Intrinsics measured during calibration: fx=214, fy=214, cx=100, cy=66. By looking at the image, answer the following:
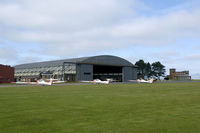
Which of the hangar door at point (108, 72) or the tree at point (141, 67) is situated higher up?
the tree at point (141, 67)

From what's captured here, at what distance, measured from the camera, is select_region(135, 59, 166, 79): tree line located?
492 ft

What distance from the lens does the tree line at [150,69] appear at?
150000 millimetres

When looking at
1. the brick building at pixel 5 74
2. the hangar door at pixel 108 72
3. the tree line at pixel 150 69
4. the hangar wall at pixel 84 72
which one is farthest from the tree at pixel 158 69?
the brick building at pixel 5 74

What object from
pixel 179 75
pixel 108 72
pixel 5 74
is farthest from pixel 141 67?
pixel 5 74

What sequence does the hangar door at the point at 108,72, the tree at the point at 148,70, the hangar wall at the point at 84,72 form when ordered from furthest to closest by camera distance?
the tree at the point at 148,70 → the hangar door at the point at 108,72 → the hangar wall at the point at 84,72

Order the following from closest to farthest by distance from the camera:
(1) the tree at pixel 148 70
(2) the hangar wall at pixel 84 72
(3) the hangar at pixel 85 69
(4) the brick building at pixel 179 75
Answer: (2) the hangar wall at pixel 84 72 → (3) the hangar at pixel 85 69 → (1) the tree at pixel 148 70 → (4) the brick building at pixel 179 75

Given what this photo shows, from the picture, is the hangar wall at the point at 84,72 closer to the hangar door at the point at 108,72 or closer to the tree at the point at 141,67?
the hangar door at the point at 108,72

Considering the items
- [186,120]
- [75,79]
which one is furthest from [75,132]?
[75,79]

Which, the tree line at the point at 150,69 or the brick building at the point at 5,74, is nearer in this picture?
the brick building at the point at 5,74

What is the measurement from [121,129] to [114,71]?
8623 cm

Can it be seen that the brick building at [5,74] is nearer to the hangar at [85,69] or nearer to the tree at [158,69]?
the hangar at [85,69]

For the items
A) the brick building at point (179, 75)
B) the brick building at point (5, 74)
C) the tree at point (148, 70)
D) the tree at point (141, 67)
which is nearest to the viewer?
the brick building at point (5, 74)

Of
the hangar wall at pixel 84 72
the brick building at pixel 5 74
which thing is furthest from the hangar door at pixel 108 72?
the brick building at pixel 5 74

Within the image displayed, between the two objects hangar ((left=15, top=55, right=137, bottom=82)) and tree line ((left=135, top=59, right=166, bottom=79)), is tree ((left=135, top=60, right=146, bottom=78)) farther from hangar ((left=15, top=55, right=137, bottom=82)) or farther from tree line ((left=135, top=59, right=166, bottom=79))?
hangar ((left=15, top=55, right=137, bottom=82))
